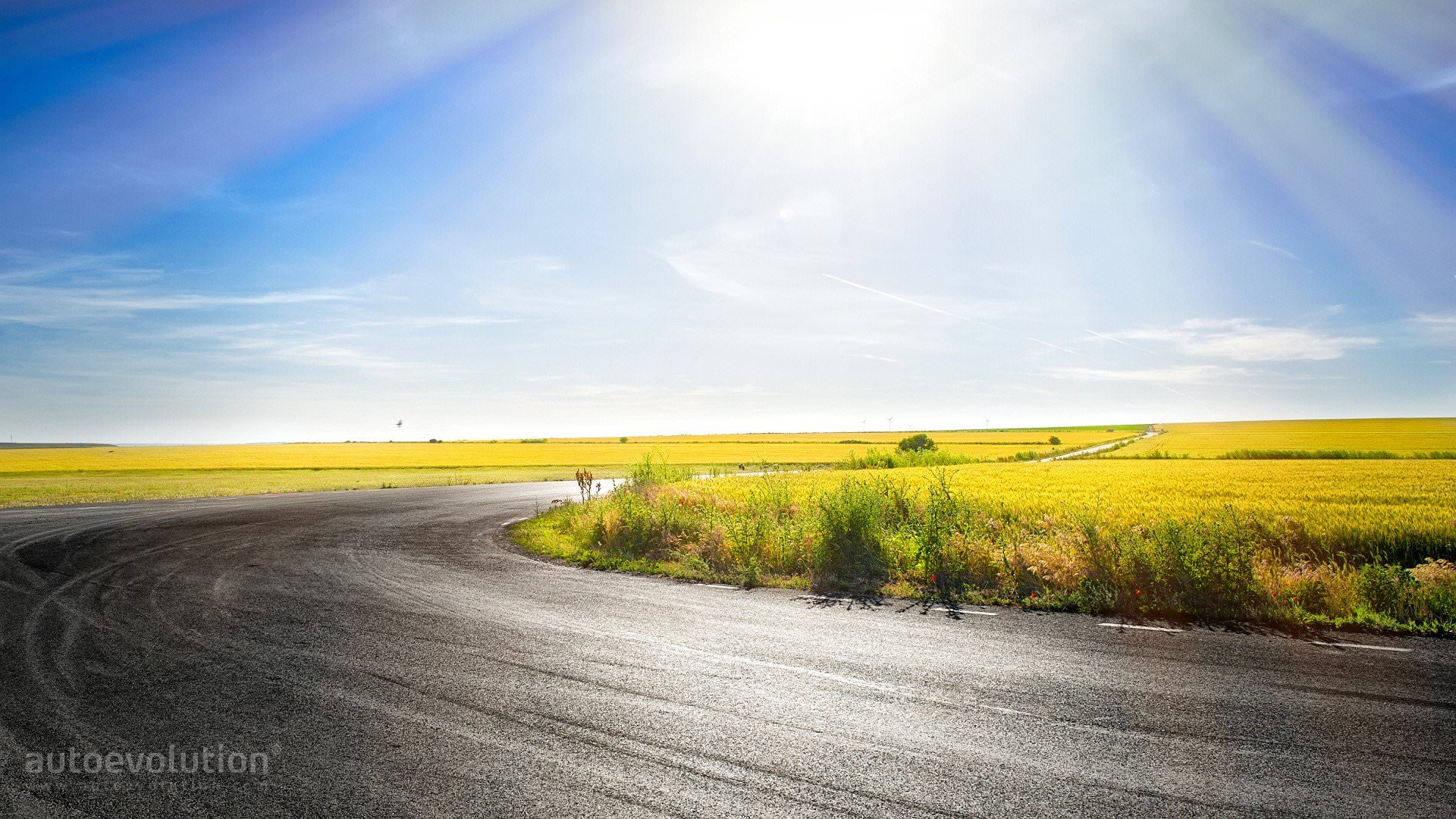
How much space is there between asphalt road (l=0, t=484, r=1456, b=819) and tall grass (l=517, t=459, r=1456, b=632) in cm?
113

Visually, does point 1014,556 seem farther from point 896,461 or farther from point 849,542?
point 896,461

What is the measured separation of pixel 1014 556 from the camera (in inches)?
384

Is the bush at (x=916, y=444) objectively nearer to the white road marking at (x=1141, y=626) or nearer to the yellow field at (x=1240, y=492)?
the yellow field at (x=1240, y=492)

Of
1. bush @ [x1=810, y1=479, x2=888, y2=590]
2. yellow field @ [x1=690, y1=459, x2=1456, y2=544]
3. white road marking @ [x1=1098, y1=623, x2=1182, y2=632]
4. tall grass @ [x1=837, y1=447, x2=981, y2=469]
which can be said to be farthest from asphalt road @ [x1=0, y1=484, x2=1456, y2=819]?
tall grass @ [x1=837, y1=447, x2=981, y2=469]

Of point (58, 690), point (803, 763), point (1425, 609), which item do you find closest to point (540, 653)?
point (803, 763)

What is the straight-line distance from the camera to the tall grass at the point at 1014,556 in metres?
7.98

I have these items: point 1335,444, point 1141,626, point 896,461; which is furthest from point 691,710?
point 1335,444

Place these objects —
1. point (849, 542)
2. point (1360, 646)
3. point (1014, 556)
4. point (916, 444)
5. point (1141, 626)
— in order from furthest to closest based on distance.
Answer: point (916, 444) < point (849, 542) < point (1014, 556) < point (1141, 626) < point (1360, 646)

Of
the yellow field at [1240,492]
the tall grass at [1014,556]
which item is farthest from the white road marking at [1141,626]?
the yellow field at [1240,492]

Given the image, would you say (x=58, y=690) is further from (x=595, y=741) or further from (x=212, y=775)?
(x=595, y=741)
